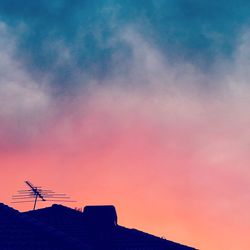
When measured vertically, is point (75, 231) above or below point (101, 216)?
below

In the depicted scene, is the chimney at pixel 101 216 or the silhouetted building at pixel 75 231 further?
the chimney at pixel 101 216

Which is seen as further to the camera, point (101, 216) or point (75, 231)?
point (75, 231)

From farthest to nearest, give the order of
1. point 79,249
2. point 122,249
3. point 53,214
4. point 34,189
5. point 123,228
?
point 34,189 → point 53,214 → point 123,228 → point 122,249 → point 79,249

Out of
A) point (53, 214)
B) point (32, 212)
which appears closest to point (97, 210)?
point (53, 214)

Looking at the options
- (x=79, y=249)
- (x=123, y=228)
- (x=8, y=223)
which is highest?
(x=123, y=228)

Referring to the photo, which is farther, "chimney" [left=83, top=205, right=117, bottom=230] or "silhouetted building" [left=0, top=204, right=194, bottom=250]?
"chimney" [left=83, top=205, right=117, bottom=230]

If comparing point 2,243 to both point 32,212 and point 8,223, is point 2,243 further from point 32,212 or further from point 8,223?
point 32,212

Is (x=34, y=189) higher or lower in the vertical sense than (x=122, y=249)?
higher

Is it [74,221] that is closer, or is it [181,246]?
[181,246]
